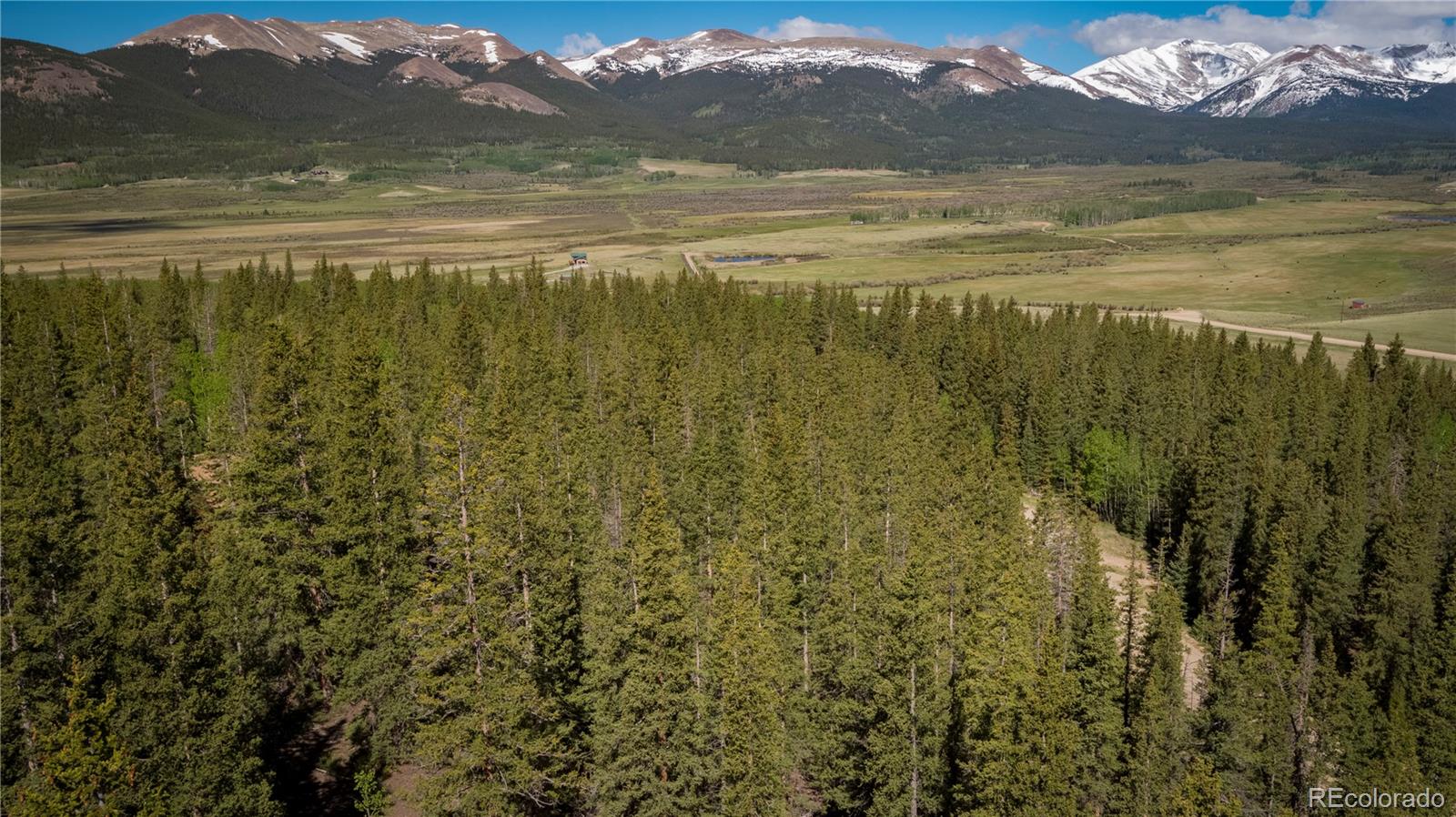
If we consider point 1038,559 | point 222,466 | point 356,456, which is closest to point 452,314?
point 222,466

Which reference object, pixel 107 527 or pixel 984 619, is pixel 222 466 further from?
pixel 984 619

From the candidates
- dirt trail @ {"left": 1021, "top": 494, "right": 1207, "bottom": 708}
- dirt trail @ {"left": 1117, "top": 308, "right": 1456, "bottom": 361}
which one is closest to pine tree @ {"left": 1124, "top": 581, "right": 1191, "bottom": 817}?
dirt trail @ {"left": 1021, "top": 494, "right": 1207, "bottom": 708}

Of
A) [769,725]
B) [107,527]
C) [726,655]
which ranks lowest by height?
[769,725]

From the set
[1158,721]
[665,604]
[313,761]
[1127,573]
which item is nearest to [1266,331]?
[1127,573]

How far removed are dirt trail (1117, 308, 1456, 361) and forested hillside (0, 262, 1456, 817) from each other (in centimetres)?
5211

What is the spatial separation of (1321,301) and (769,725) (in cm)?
17304

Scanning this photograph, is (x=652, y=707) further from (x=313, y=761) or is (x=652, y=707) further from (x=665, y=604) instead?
(x=313, y=761)

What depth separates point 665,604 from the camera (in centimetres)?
3038

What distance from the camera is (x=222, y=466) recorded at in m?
64.3

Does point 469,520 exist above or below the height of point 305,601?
above

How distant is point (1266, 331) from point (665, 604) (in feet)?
454

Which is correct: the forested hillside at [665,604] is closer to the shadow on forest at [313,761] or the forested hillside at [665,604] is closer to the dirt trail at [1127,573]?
the shadow on forest at [313,761]

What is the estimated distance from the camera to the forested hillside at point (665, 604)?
27969mm

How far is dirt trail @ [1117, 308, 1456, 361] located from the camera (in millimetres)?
118375
